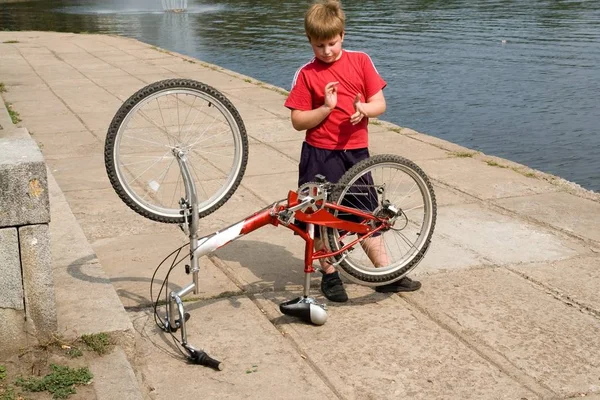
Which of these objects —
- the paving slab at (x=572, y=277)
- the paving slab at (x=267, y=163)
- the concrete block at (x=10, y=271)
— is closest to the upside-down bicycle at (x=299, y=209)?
the concrete block at (x=10, y=271)

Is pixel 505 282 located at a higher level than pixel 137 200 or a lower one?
lower

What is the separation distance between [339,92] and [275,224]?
0.73 meters

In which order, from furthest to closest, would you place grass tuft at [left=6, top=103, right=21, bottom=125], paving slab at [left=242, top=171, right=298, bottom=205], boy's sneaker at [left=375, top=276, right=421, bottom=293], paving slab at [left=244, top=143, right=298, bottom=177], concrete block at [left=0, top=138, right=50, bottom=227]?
1. grass tuft at [left=6, top=103, right=21, bottom=125]
2. paving slab at [left=244, top=143, right=298, bottom=177]
3. paving slab at [left=242, top=171, right=298, bottom=205]
4. boy's sneaker at [left=375, top=276, right=421, bottom=293]
5. concrete block at [left=0, top=138, right=50, bottom=227]

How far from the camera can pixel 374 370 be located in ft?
13.5

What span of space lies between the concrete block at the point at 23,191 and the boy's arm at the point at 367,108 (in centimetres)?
150

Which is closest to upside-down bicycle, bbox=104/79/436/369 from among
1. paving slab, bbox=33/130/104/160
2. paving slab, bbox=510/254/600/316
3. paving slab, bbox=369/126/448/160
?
paving slab, bbox=510/254/600/316

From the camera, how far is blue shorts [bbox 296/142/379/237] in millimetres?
4785

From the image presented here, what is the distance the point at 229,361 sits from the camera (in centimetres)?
421

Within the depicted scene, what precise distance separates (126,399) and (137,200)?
104 cm

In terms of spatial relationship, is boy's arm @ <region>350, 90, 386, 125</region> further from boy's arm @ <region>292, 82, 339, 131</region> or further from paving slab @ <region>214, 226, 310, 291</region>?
paving slab @ <region>214, 226, 310, 291</region>

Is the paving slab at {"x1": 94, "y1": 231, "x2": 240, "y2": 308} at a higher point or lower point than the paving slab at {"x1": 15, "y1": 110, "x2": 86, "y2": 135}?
higher

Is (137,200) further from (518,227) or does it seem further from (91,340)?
(518,227)

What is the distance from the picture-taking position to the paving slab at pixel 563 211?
241 inches

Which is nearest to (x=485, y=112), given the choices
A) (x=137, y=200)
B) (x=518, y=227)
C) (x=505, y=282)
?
(x=518, y=227)
